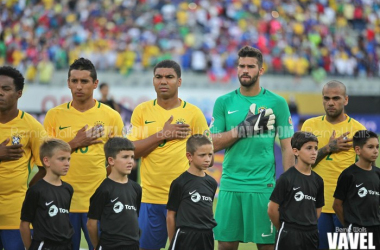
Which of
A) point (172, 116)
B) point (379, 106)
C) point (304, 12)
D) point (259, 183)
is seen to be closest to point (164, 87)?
point (172, 116)

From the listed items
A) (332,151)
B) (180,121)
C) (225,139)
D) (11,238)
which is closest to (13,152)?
(11,238)

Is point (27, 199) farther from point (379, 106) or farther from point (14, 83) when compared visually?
point (379, 106)

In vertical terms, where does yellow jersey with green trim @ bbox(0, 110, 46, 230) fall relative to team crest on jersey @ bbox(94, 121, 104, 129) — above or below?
below

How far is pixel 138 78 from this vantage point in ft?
74.7

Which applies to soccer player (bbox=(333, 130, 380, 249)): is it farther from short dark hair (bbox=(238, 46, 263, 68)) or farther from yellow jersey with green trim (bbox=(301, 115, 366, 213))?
short dark hair (bbox=(238, 46, 263, 68))

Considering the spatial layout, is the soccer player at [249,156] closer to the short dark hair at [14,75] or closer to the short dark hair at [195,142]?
the short dark hair at [195,142]

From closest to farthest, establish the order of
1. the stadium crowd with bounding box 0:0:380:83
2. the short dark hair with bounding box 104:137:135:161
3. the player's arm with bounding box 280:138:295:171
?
the short dark hair with bounding box 104:137:135:161
the player's arm with bounding box 280:138:295:171
the stadium crowd with bounding box 0:0:380:83

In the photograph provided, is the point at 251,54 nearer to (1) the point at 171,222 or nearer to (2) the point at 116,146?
(2) the point at 116,146

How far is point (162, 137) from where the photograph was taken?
6391 mm

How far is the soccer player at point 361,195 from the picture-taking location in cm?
657

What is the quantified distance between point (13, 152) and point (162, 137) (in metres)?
1.48

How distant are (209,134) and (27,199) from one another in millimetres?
1993

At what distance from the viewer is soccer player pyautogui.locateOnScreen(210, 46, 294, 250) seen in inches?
263

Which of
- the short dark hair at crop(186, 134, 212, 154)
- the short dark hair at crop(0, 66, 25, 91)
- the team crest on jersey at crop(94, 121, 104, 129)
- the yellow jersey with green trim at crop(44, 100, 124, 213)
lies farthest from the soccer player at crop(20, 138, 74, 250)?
the short dark hair at crop(186, 134, 212, 154)
